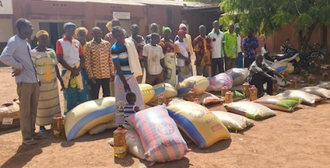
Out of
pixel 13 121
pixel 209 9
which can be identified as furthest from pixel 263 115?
pixel 209 9

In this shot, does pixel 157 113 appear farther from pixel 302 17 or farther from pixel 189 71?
pixel 302 17

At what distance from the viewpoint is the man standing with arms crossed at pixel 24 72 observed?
3971 mm

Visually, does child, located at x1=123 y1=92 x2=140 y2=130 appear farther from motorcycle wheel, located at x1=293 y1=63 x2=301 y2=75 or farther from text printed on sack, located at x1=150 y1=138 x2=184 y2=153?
motorcycle wheel, located at x1=293 y1=63 x2=301 y2=75

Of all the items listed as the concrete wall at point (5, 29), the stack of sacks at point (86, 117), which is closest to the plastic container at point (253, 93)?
the stack of sacks at point (86, 117)

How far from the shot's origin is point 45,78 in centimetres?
462

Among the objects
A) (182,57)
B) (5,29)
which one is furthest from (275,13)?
(5,29)

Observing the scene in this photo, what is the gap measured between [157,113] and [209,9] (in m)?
17.2

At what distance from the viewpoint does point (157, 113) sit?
3.81 metres

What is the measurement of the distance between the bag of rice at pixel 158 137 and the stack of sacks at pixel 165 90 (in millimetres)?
1992

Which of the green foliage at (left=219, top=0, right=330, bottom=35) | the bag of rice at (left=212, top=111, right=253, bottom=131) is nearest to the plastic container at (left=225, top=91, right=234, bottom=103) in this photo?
the bag of rice at (left=212, top=111, right=253, bottom=131)

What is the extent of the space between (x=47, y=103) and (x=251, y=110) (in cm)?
313

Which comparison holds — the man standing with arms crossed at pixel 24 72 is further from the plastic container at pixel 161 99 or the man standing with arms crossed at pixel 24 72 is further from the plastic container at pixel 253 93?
the plastic container at pixel 253 93

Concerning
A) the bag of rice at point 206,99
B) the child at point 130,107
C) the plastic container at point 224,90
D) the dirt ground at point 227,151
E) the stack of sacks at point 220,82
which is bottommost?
the dirt ground at point 227,151

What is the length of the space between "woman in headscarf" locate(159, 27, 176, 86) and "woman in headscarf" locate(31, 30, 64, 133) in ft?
7.30
